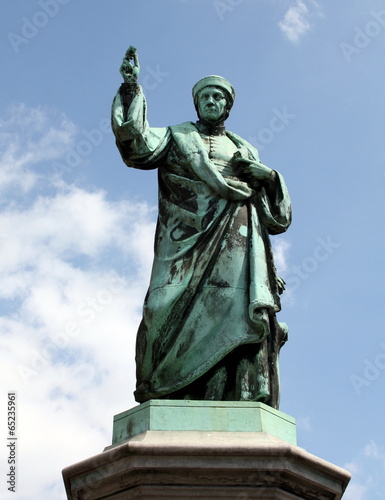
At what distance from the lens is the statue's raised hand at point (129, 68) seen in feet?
32.8

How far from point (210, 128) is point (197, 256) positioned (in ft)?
6.72

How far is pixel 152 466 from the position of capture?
7.42 meters

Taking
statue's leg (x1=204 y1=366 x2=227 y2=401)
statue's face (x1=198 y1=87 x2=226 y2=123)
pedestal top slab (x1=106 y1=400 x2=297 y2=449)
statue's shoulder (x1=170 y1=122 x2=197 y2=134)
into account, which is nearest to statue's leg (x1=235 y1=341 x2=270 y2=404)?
statue's leg (x1=204 y1=366 x2=227 y2=401)

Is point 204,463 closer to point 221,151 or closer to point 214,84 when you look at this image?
point 221,151

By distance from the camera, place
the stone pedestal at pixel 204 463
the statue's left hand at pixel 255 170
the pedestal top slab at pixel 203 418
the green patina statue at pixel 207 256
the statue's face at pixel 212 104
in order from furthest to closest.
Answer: the statue's face at pixel 212 104 < the statue's left hand at pixel 255 170 < the green patina statue at pixel 207 256 < the pedestal top slab at pixel 203 418 < the stone pedestal at pixel 204 463

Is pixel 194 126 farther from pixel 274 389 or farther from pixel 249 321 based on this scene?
pixel 274 389

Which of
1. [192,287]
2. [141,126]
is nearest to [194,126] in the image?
[141,126]

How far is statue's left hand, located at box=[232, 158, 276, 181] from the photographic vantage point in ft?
32.4

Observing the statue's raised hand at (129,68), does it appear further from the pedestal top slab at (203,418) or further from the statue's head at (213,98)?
the pedestal top slab at (203,418)

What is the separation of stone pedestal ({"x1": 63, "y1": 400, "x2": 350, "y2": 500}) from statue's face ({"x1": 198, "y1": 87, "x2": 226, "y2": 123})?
3942 mm

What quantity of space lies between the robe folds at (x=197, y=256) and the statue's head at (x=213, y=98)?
0.31 metres

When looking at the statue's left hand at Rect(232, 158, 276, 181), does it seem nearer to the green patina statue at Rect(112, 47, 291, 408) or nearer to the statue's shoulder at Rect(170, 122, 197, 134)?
the green patina statue at Rect(112, 47, 291, 408)

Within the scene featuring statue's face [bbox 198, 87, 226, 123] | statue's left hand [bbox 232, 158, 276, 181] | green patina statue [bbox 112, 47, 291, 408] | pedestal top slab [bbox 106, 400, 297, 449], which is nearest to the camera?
pedestal top slab [bbox 106, 400, 297, 449]

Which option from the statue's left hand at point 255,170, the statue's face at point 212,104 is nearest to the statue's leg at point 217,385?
the statue's left hand at point 255,170
